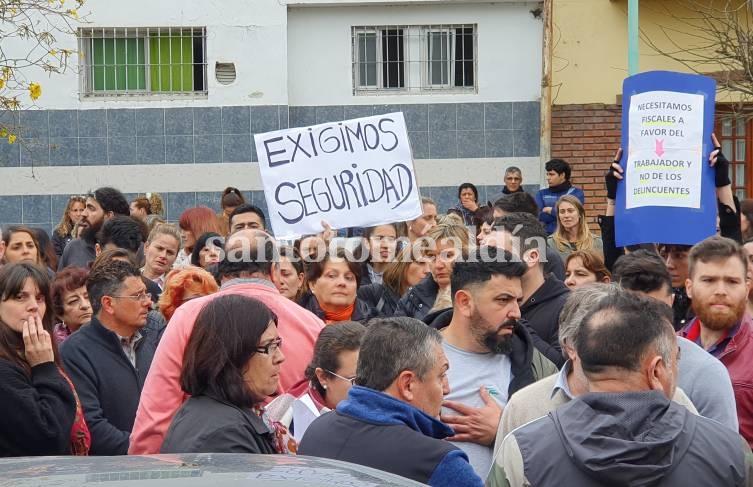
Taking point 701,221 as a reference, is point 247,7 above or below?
above

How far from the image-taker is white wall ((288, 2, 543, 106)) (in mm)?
16828

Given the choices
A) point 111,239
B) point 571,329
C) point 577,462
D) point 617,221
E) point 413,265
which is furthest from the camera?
point 111,239

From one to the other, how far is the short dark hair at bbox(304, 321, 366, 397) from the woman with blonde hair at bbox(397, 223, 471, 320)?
2.10 meters

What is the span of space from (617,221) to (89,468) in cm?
618

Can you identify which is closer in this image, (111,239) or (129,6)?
(111,239)

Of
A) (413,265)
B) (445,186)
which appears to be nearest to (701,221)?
(413,265)

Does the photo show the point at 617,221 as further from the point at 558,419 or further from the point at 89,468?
the point at 89,468

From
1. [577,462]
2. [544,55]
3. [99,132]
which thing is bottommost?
[577,462]

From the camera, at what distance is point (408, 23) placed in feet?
55.7

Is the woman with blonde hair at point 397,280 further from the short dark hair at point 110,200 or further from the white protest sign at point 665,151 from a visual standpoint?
the short dark hair at point 110,200

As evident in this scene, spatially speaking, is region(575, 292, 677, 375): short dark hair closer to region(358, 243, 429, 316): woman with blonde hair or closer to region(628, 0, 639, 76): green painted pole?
region(358, 243, 429, 316): woman with blonde hair

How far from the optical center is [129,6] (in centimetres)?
1669

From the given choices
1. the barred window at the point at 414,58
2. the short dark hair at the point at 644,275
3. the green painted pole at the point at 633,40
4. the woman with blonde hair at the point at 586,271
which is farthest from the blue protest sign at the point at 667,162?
the barred window at the point at 414,58

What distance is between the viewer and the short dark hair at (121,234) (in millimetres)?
9594
